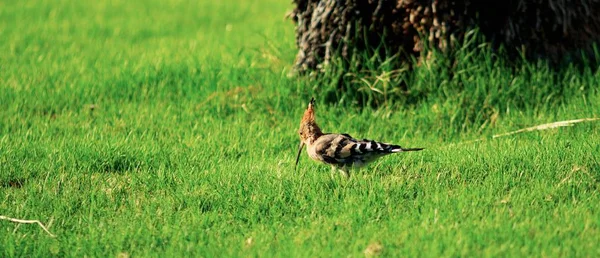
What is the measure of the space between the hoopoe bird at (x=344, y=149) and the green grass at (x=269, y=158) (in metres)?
0.13

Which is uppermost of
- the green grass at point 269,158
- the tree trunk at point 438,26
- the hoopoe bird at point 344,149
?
the tree trunk at point 438,26

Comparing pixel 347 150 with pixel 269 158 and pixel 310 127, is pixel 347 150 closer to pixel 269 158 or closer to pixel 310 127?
pixel 310 127

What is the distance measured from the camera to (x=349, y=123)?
7934 millimetres

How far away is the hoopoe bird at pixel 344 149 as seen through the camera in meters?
5.89

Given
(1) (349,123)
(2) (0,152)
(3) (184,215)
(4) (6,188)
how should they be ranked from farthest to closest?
(1) (349,123)
(2) (0,152)
(4) (6,188)
(3) (184,215)

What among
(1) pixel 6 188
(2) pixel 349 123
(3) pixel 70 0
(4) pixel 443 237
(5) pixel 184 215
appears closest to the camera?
(4) pixel 443 237

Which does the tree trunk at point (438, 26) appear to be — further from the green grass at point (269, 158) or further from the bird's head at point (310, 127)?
the bird's head at point (310, 127)

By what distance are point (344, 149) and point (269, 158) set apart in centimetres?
123

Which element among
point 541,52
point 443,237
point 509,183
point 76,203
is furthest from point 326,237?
point 541,52

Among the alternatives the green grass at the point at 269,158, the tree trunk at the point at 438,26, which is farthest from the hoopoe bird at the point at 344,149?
the tree trunk at the point at 438,26

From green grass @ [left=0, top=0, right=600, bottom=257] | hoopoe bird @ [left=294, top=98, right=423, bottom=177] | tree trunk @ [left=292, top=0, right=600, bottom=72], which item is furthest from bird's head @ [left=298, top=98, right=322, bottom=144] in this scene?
tree trunk @ [left=292, top=0, right=600, bottom=72]

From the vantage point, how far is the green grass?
5316 mm

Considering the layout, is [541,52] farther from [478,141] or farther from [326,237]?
[326,237]

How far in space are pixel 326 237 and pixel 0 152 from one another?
311 centimetres
